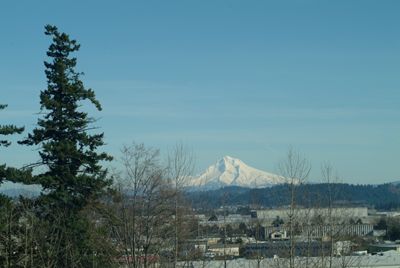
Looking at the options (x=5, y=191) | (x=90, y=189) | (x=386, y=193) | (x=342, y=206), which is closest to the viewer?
(x=5, y=191)

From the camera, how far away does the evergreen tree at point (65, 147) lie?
101ft

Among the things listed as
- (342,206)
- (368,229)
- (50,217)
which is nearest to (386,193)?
(368,229)

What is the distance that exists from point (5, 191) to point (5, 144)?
196cm

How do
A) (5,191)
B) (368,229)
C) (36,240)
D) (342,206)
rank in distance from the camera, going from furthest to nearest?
(368,229)
(342,206)
(5,191)
(36,240)

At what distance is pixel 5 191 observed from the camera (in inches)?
1126

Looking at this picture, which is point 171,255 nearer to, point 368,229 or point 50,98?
point 50,98

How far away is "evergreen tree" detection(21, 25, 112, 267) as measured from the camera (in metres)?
30.8

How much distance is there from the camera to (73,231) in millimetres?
29734

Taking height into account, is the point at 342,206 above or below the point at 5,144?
below

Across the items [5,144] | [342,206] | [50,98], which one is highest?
[50,98]

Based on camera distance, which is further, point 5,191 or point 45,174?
point 45,174

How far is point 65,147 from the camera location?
31172 mm

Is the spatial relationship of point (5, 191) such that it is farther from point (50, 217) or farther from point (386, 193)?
point (386, 193)

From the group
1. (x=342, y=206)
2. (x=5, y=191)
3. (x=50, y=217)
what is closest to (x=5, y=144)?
(x=5, y=191)
